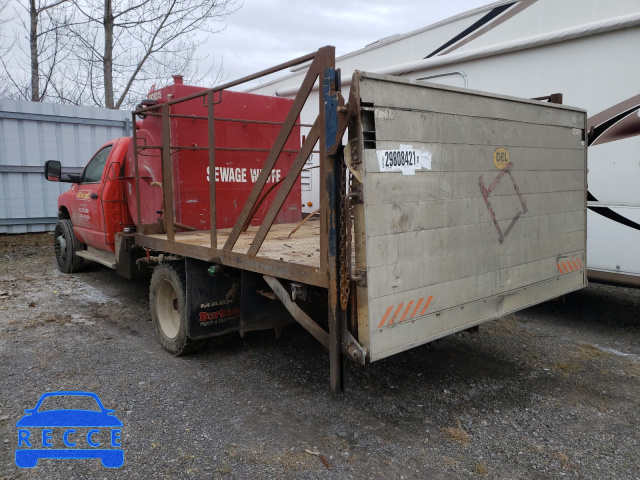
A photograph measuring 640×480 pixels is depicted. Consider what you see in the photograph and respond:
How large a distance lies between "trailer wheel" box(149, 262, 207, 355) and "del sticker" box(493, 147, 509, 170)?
275 cm

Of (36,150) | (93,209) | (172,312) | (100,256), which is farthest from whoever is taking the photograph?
(36,150)

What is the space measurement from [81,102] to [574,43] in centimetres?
1715

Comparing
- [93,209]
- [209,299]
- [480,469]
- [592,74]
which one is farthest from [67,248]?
[592,74]

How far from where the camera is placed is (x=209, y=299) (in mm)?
4285

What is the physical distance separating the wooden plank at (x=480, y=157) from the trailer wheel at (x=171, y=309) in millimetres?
2437

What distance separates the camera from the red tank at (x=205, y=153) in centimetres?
504

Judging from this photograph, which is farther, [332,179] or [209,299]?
[209,299]

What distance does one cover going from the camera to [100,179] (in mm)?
6516

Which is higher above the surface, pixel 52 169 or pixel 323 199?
pixel 52 169

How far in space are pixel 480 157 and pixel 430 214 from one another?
65 centimetres

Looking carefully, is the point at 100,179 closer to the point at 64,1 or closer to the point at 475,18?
the point at 475,18

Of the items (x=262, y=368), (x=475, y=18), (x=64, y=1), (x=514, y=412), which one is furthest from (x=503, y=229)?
(x=64, y=1)

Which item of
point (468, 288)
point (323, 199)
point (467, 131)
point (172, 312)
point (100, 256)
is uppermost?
point (467, 131)

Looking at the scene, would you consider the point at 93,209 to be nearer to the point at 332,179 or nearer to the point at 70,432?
the point at 70,432
